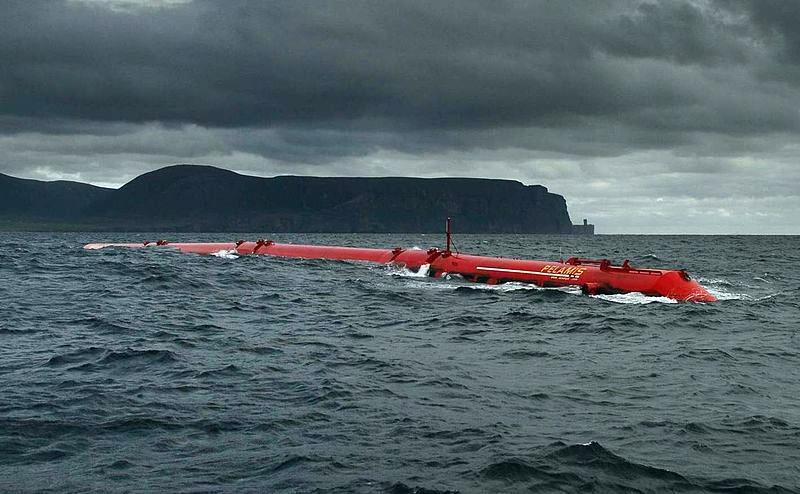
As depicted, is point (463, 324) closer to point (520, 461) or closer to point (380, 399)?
point (380, 399)

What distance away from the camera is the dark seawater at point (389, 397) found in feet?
35.7

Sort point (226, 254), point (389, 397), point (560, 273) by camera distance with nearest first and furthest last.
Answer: point (389, 397) < point (560, 273) < point (226, 254)

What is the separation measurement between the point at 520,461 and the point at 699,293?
83.9 ft

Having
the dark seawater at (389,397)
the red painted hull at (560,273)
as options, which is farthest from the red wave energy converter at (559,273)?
the dark seawater at (389,397)

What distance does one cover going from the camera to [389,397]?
1514cm

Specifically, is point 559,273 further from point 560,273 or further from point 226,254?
point 226,254

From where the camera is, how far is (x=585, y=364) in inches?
751

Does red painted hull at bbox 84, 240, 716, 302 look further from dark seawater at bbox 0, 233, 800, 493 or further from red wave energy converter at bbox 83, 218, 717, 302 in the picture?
dark seawater at bbox 0, 233, 800, 493

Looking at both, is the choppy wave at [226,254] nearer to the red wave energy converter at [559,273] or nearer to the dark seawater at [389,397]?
the red wave energy converter at [559,273]

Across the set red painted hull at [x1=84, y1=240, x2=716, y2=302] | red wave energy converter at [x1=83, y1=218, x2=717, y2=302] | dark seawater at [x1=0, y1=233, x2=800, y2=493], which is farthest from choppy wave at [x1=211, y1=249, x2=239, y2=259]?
dark seawater at [x1=0, y1=233, x2=800, y2=493]

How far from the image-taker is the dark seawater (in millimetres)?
10891

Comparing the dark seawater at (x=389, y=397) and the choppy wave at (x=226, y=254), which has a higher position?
the choppy wave at (x=226, y=254)

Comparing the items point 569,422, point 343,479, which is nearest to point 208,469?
point 343,479

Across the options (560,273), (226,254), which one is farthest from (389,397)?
(226,254)
